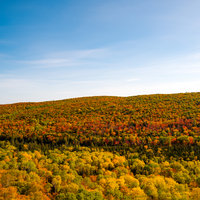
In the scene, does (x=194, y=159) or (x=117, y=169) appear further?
(x=194, y=159)

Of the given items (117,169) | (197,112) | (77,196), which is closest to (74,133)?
(117,169)

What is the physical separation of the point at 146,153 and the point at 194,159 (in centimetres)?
409

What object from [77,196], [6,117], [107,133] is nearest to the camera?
[77,196]

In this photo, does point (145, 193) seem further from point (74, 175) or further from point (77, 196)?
point (74, 175)

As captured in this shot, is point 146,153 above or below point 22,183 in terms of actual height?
below

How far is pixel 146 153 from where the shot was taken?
15523 millimetres

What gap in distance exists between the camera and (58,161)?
12.8 meters

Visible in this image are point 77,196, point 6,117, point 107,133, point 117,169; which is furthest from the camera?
point 6,117

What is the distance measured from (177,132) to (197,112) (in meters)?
12.5

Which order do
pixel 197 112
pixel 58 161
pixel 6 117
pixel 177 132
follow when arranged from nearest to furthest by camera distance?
pixel 58 161 → pixel 177 132 → pixel 197 112 → pixel 6 117

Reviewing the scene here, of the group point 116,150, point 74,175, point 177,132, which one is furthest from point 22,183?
point 177,132

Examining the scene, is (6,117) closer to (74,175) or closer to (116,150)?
(116,150)

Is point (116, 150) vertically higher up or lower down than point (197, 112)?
lower down

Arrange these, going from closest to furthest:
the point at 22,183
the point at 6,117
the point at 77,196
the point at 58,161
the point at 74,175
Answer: the point at 77,196 < the point at 22,183 < the point at 74,175 < the point at 58,161 < the point at 6,117
